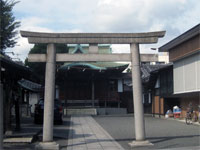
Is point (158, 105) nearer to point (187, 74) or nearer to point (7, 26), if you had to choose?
point (187, 74)

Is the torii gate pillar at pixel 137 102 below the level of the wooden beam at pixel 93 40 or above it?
below

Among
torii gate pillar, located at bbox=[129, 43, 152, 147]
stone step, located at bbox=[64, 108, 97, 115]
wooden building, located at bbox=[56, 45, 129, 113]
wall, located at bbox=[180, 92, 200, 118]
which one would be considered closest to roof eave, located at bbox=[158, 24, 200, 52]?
wall, located at bbox=[180, 92, 200, 118]

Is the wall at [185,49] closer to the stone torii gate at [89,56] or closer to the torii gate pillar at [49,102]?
the stone torii gate at [89,56]

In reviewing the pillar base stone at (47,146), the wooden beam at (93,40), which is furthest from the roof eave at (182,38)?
the pillar base stone at (47,146)

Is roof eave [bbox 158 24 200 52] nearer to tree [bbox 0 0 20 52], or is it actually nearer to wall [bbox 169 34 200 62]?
wall [bbox 169 34 200 62]

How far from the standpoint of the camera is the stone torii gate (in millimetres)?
11125

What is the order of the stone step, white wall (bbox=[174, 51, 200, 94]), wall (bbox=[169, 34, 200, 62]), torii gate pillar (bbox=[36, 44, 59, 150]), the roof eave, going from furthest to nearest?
the stone step → white wall (bbox=[174, 51, 200, 94]) → wall (bbox=[169, 34, 200, 62]) → the roof eave → torii gate pillar (bbox=[36, 44, 59, 150])

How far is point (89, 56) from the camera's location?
1151 centimetres

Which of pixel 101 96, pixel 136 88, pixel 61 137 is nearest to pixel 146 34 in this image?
A: pixel 136 88

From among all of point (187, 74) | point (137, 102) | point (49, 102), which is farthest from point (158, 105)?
point (49, 102)

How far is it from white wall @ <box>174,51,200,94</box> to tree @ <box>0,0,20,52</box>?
11.6 meters

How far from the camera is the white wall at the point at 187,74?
18.9 m

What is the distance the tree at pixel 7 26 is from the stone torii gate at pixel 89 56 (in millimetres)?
8058

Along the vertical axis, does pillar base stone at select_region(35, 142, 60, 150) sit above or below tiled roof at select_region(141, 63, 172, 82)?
below
